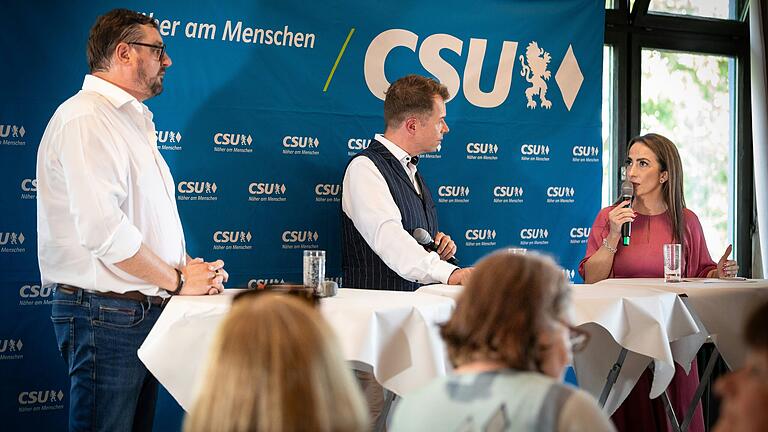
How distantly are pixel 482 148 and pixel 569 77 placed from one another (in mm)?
723

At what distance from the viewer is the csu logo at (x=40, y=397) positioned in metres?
3.95

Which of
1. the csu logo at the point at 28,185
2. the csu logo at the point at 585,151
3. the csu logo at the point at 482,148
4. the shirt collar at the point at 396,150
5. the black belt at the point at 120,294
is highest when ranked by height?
the csu logo at the point at 585,151

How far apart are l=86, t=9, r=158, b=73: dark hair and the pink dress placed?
2435 millimetres

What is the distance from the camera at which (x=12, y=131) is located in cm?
390

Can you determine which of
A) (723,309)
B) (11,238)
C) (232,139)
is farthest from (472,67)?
(11,238)

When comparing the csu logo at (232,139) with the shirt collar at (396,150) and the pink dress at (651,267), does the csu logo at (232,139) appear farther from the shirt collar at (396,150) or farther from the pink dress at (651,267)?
the pink dress at (651,267)

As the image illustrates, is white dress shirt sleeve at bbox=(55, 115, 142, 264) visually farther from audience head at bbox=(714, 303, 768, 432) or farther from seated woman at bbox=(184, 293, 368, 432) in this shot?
audience head at bbox=(714, 303, 768, 432)

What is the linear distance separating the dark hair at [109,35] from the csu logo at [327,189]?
1511 mm

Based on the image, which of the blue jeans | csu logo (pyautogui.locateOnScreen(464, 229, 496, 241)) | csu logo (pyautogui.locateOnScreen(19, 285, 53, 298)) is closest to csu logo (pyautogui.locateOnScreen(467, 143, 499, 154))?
csu logo (pyautogui.locateOnScreen(464, 229, 496, 241))

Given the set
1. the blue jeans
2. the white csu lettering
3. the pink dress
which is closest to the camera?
the blue jeans

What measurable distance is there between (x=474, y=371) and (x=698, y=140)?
4.54 m

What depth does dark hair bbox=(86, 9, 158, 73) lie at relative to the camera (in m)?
3.16

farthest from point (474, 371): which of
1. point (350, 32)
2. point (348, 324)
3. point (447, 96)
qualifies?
point (350, 32)

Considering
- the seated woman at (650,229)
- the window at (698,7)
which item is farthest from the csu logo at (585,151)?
the window at (698,7)
